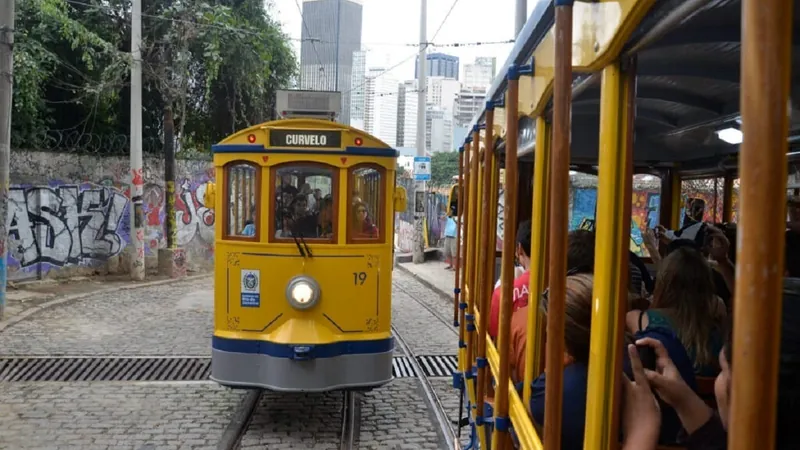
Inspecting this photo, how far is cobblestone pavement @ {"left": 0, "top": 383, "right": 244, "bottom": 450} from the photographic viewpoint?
534cm

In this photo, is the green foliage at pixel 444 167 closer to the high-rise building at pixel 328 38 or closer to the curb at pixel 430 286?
the high-rise building at pixel 328 38

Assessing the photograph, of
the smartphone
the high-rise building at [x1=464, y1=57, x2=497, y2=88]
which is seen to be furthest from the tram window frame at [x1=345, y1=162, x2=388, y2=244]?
the high-rise building at [x1=464, y1=57, x2=497, y2=88]

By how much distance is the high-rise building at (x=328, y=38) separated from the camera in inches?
933

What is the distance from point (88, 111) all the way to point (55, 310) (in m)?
6.83

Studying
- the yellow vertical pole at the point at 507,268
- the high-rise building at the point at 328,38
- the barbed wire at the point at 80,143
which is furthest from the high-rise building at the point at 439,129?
the yellow vertical pole at the point at 507,268

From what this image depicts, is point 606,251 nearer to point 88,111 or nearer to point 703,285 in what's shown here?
point 703,285

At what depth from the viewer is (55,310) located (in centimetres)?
A: 1082

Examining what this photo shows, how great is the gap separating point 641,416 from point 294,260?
171 inches

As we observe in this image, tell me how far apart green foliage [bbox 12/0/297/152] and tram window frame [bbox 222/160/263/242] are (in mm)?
9125

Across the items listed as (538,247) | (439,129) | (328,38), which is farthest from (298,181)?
(439,129)

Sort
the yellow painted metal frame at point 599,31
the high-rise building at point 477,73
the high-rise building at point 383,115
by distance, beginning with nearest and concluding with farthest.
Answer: the yellow painted metal frame at point 599,31
the high-rise building at point 383,115
the high-rise building at point 477,73

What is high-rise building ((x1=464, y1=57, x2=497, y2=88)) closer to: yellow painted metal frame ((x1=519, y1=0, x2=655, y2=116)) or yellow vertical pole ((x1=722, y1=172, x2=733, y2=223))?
yellow vertical pole ((x1=722, y1=172, x2=733, y2=223))

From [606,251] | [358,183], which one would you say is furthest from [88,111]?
[606,251]

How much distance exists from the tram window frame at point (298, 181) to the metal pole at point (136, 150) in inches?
363
